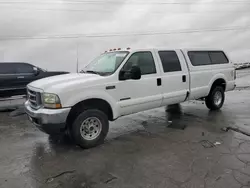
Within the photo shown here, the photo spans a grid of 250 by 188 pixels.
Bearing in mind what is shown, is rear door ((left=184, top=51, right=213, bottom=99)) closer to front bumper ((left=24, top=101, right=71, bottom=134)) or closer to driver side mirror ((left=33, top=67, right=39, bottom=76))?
front bumper ((left=24, top=101, right=71, bottom=134))

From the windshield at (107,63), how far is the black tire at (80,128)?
3.12 feet

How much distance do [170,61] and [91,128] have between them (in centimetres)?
281

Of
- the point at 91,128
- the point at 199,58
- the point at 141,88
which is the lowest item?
the point at 91,128

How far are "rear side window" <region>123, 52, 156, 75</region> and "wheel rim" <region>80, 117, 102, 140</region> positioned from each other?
1.39 meters

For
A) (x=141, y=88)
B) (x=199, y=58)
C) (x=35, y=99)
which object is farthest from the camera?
(x=199, y=58)

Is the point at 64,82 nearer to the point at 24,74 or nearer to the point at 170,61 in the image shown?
the point at 170,61

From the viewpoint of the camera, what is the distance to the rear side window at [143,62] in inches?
212

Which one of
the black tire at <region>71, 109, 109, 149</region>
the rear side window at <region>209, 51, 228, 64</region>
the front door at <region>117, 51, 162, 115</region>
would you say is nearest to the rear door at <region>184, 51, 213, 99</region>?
the rear side window at <region>209, 51, 228, 64</region>

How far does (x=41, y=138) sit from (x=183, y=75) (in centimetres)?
393

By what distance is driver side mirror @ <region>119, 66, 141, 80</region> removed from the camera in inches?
195

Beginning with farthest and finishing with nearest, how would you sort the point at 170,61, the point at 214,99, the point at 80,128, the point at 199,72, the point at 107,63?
the point at 214,99, the point at 199,72, the point at 170,61, the point at 107,63, the point at 80,128

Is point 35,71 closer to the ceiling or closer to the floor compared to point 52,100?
closer to the ceiling

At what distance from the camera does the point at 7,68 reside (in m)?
10.2

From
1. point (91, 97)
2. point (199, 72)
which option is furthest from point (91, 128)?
point (199, 72)
